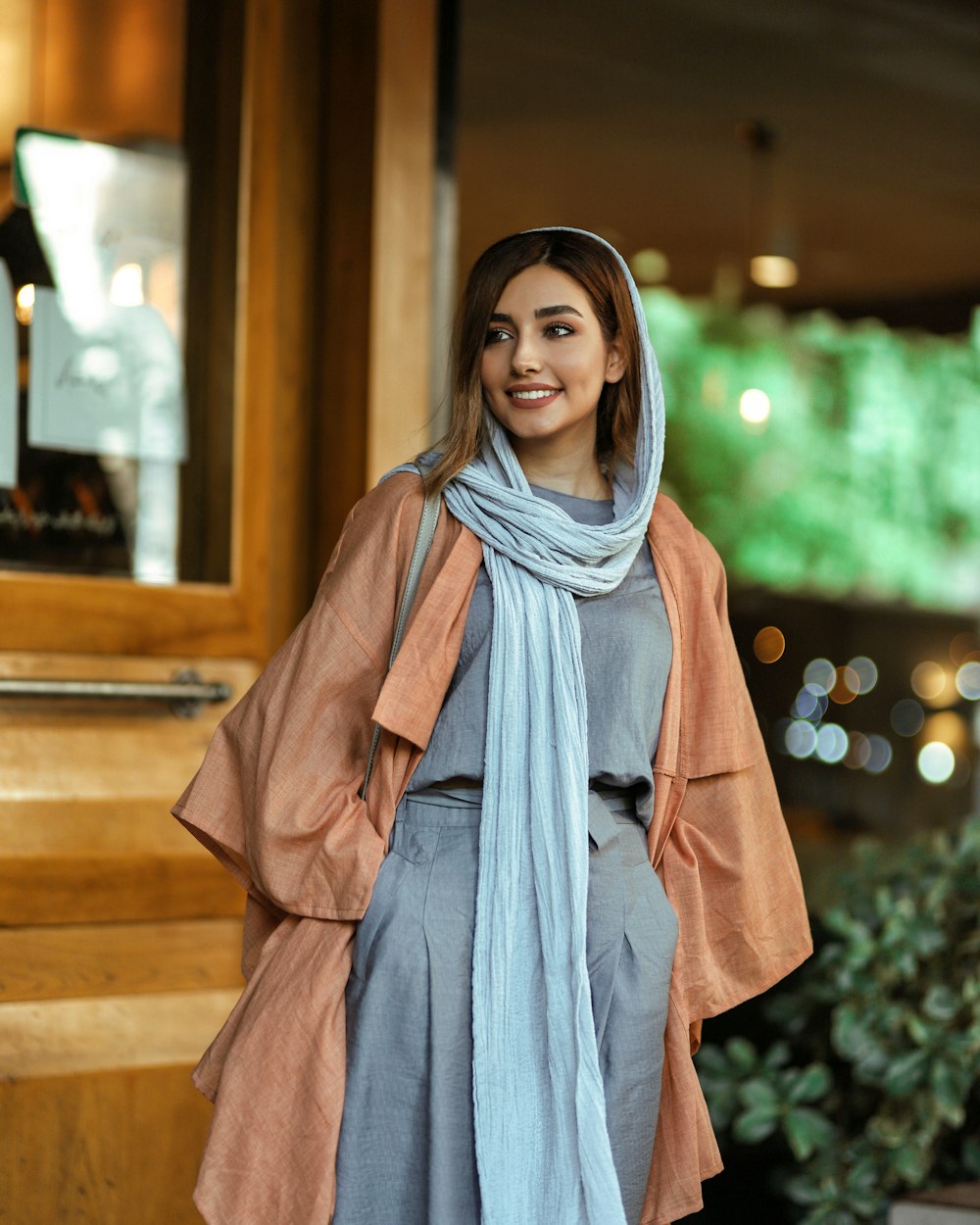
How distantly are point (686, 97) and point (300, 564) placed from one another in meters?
3.25

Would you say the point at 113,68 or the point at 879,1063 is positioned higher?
the point at 113,68

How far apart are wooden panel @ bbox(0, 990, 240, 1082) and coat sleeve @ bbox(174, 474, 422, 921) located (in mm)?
718

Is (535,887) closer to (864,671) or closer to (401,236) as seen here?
(401,236)

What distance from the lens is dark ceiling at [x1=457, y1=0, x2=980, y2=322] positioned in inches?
185

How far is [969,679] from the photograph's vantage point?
7789 millimetres

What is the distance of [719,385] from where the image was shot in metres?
6.08

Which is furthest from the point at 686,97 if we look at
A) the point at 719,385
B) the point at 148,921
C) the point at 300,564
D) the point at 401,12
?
the point at 148,921

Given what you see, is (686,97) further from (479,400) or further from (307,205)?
(479,400)

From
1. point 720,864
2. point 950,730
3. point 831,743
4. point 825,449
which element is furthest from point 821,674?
point 720,864

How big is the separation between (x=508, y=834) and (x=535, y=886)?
6cm

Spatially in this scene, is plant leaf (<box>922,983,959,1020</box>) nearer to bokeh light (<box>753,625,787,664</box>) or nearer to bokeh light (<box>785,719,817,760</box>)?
bokeh light (<box>785,719,817,760</box>)

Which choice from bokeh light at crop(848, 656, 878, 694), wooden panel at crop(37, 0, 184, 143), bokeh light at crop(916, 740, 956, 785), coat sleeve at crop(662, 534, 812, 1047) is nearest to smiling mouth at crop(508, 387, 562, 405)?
coat sleeve at crop(662, 534, 812, 1047)

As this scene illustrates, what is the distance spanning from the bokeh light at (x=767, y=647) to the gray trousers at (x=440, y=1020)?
6.57 m

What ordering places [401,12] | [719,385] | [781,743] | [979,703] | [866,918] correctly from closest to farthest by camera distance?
[401,12]
[866,918]
[719,385]
[979,703]
[781,743]
